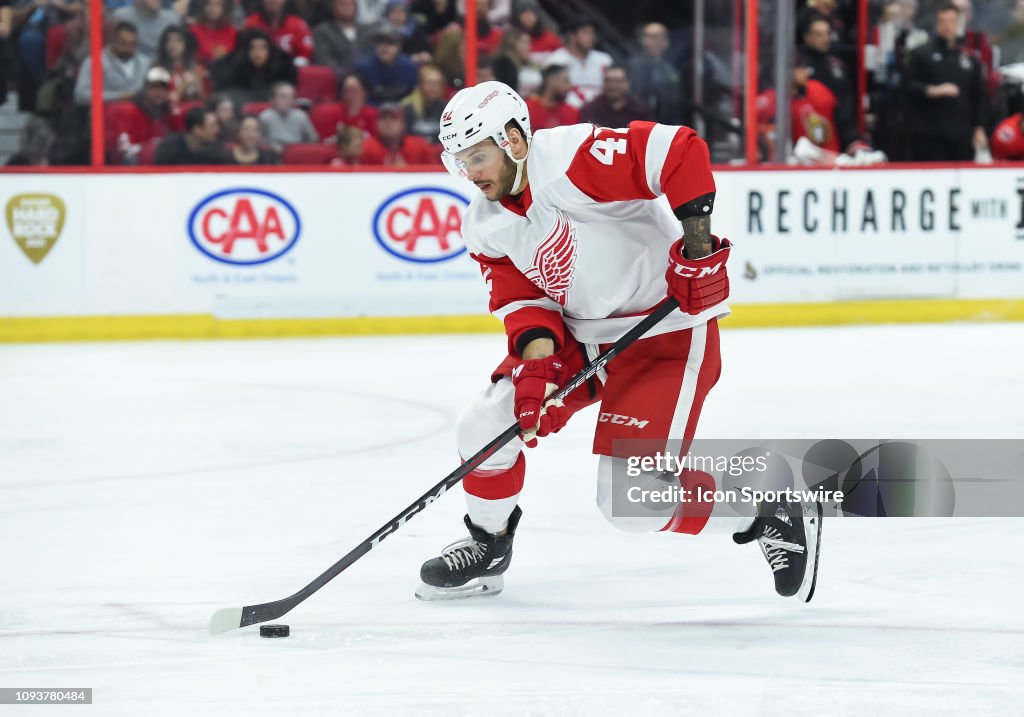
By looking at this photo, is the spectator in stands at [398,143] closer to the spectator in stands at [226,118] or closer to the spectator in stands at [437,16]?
the spectator in stands at [437,16]

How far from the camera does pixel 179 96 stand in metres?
7.44

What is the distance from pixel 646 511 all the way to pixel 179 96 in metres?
5.11

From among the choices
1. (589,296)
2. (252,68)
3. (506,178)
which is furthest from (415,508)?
(252,68)

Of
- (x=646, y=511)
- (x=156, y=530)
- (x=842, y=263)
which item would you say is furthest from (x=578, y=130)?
(x=842, y=263)

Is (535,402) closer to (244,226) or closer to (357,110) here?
(244,226)

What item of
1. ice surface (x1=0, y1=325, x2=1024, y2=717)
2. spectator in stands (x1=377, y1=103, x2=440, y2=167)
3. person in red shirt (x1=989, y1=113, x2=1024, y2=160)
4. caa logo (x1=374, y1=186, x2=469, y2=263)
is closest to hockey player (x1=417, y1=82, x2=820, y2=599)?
ice surface (x1=0, y1=325, x2=1024, y2=717)

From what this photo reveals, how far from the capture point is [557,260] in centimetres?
302

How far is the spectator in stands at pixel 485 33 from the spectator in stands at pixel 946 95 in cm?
218

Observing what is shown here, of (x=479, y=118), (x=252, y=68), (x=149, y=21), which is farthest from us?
(x=252, y=68)

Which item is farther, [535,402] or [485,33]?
[485,33]

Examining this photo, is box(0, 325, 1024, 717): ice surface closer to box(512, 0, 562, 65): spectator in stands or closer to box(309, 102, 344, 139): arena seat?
box(309, 102, 344, 139): arena seat

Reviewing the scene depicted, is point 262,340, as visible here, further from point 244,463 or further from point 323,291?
point 244,463

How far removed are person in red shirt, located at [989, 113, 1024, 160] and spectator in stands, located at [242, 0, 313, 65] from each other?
3.57m

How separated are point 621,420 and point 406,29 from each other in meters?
4.94
